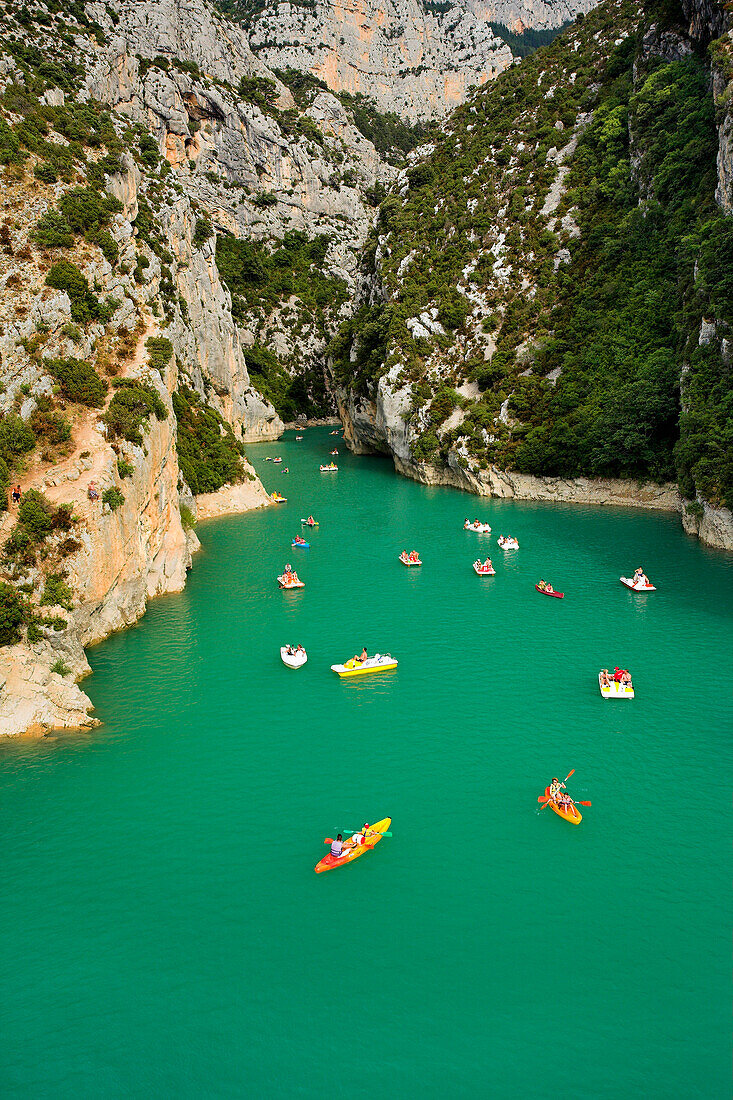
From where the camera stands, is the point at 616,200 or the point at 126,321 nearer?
the point at 126,321

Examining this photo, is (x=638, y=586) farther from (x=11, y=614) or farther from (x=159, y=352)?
(x=159, y=352)

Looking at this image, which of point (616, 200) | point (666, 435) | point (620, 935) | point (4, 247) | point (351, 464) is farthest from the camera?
point (351, 464)

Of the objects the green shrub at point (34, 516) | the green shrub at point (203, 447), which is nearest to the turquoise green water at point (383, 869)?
the green shrub at point (34, 516)

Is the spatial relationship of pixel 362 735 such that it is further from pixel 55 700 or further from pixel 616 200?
pixel 616 200

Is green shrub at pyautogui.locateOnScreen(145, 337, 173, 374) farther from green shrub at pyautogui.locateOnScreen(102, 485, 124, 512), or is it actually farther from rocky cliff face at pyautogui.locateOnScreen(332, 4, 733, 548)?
rocky cliff face at pyautogui.locateOnScreen(332, 4, 733, 548)

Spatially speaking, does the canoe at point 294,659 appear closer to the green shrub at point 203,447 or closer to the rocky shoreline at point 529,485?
the green shrub at point 203,447

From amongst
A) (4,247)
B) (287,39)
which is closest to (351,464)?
(4,247)
